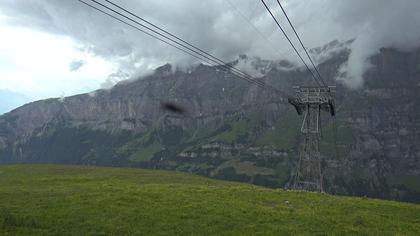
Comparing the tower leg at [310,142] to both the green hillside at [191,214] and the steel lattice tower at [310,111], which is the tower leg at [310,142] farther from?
the green hillside at [191,214]

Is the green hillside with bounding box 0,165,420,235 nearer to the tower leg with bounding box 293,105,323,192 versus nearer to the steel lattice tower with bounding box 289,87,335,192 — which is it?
the tower leg with bounding box 293,105,323,192

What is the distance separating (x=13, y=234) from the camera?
2695 centimetres

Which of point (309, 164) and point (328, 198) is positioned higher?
point (309, 164)

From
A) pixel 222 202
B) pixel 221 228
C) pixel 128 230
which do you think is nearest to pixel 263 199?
pixel 222 202

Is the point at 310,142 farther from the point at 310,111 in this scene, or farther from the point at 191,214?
the point at 191,214

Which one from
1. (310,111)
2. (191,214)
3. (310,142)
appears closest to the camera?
(191,214)

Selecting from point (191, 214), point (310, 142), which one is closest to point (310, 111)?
point (310, 142)

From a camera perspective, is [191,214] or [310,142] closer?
[191,214]

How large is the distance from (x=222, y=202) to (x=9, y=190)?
74.7ft

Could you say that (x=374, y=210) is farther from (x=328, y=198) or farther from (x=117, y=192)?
(x=117, y=192)

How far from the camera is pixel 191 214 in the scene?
3456 centimetres

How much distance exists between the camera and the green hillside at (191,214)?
3027 centimetres

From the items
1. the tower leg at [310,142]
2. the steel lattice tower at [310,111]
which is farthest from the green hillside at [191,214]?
the steel lattice tower at [310,111]

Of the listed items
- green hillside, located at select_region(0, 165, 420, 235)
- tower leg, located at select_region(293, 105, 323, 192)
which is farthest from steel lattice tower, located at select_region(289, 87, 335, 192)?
green hillside, located at select_region(0, 165, 420, 235)
